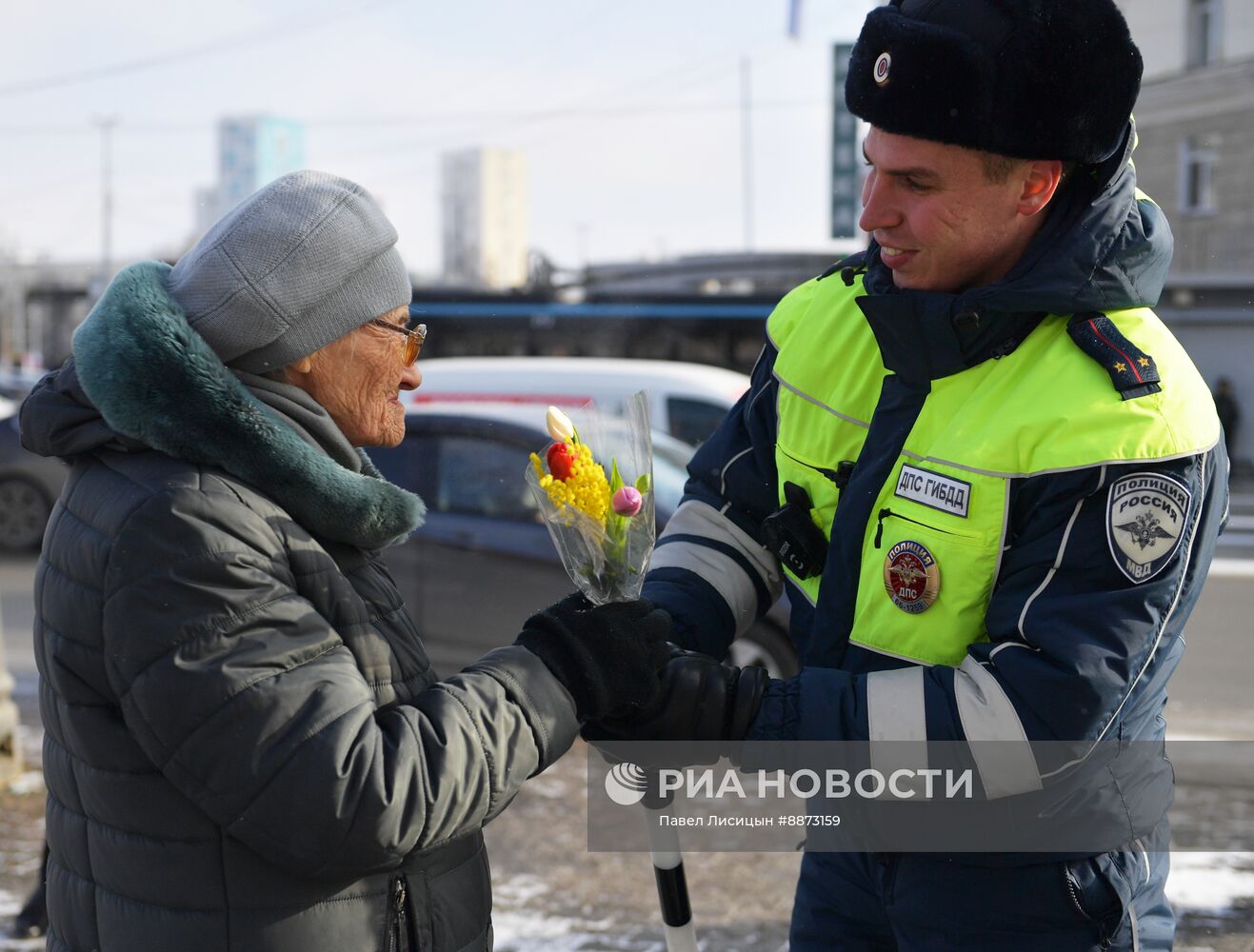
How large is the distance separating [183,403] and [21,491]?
10619 mm

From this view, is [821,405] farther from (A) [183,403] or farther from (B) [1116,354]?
(A) [183,403]

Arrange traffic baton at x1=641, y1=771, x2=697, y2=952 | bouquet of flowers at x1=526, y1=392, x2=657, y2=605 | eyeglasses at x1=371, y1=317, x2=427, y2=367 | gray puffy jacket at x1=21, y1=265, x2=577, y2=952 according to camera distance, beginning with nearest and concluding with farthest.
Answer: gray puffy jacket at x1=21, y1=265, x2=577, y2=952 → eyeglasses at x1=371, y1=317, x2=427, y2=367 → bouquet of flowers at x1=526, y1=392, x2=657, y2=605 → traffic baton at x1=641, y1=771, x2=697, y2=952

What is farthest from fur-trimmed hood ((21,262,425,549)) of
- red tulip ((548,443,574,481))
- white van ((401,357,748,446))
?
white van ((401,357,748,446))

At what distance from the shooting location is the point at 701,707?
1942mm

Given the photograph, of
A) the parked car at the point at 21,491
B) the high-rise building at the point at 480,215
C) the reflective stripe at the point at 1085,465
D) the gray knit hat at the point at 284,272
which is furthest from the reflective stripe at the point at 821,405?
the high-rise building at the point at 480,215

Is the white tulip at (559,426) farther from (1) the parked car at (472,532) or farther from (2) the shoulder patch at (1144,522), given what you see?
(1) the parked car at (472,532)

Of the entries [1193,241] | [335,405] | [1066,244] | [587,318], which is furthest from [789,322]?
[1193,241]

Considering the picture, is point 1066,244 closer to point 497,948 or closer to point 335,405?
point 335,405

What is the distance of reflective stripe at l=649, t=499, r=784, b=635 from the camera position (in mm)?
2277

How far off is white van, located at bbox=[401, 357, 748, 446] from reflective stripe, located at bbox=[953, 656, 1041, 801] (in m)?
5.24

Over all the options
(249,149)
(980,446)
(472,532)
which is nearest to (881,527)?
(980,446)

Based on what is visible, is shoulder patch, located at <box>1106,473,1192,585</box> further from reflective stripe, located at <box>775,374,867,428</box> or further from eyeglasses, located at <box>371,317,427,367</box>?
eyeglasses, located at <box>371,317,427,367</box>

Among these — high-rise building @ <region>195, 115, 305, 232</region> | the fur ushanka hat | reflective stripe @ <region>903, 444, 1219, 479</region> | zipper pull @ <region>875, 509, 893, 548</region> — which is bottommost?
zipper pull @ <region>875, 509, 893, 548</region>

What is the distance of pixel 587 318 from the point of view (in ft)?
66.1
